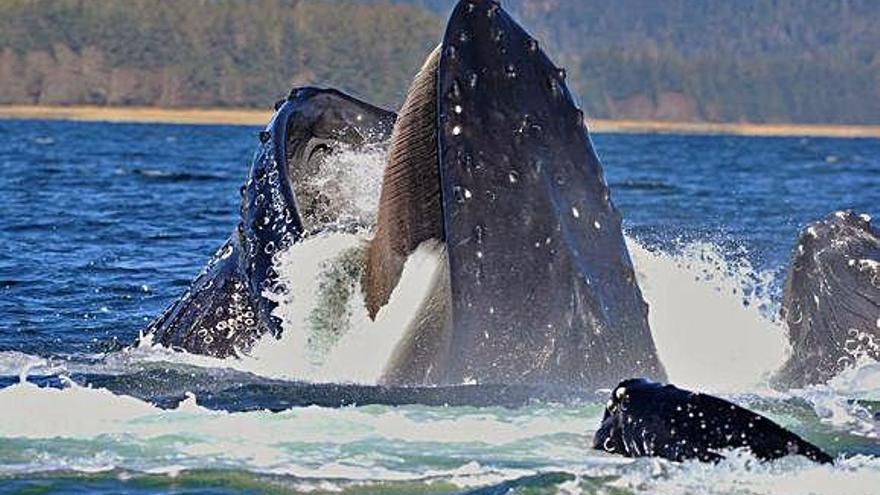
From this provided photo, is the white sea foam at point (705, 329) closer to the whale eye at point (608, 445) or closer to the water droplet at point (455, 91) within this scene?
the whale eye at point (608, 445)

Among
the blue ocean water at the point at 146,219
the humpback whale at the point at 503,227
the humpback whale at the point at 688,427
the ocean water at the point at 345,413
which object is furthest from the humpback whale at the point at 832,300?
the blue ocean water at the point at 146,219

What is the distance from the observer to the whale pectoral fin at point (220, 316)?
995cm

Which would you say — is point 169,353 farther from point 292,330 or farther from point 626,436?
point 626,436

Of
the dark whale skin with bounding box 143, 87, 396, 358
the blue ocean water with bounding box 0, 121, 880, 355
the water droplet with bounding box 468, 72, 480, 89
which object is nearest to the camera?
the water droplet with bounding box 468, 72, 480, 89

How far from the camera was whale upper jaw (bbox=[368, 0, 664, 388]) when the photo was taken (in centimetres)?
844

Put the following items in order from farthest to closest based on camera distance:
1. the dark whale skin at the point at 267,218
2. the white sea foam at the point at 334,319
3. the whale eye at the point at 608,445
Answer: the dark whale skin at the point at 267,218
the white sea foam at the point at 334,319
the whale eye at the point at 608,445

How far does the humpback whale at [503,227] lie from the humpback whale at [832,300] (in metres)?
1.12

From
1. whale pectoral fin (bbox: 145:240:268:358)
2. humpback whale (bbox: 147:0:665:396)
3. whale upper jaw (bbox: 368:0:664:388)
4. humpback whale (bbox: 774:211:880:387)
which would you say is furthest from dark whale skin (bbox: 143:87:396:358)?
humpback whale (bbox: 774:211:880:387)

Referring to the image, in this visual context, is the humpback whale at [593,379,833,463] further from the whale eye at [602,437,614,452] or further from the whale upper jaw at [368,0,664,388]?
the whale upper jaw at [368,0,664,388]

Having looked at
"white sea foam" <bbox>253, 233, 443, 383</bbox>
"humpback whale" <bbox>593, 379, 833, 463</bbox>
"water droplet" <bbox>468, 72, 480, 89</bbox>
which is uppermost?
"water droplet" <bbox>468, 72, 480, 89</bbox>

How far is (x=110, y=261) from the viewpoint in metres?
18.3

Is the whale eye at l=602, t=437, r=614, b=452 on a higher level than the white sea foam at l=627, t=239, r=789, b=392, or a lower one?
lower

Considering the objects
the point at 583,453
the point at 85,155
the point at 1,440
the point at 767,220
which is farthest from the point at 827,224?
the point at 85,155

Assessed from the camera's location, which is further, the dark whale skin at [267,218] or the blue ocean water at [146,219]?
the blue ocean water at [146,219]
